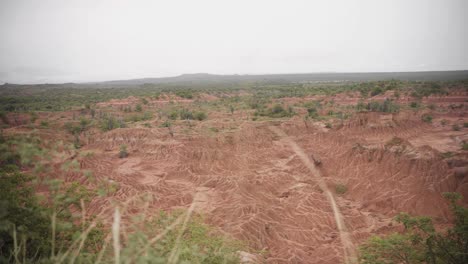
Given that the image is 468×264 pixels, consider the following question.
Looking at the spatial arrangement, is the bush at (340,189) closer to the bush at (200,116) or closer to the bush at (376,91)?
the bush at (200,116)

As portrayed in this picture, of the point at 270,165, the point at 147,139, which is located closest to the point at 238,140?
the point at 270,165

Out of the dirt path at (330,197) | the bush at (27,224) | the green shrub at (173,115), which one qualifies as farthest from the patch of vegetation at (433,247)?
the green shrub at (173,115)

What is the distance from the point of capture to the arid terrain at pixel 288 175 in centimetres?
823

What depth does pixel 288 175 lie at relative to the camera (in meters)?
12.6

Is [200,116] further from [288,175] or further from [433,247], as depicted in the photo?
[433,247]

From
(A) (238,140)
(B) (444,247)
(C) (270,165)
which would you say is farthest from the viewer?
(A) (238,140)

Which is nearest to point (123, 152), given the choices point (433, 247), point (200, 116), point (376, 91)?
point (200, 116)

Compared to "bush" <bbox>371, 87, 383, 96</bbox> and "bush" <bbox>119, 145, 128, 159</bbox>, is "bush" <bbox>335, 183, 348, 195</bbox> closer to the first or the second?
"bush" <bbox>119, 145, 128, 159</bbox>

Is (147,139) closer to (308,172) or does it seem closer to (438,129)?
(308,172)

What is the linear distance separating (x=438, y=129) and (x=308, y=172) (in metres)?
11.2

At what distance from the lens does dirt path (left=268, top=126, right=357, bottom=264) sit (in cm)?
703

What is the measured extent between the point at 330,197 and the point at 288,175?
8.56 feet

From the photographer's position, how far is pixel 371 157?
12977mm

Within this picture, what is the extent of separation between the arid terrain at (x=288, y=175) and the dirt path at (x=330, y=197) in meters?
0.06
